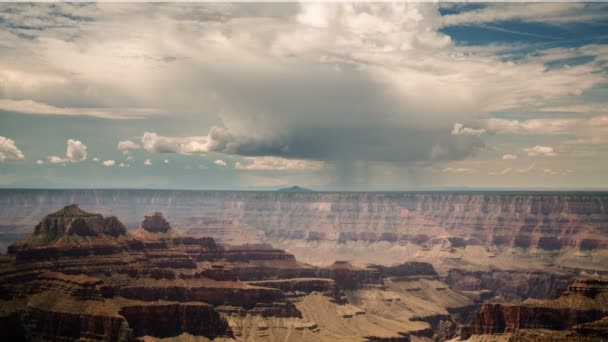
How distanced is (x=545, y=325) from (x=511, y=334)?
909 centimetres

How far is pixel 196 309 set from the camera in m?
198

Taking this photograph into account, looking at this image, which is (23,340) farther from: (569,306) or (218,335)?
(569,306)

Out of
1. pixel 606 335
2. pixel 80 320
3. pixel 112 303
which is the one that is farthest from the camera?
pixel 112 303

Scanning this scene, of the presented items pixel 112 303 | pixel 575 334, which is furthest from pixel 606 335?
pixel 112 303

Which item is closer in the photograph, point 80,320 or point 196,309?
point 80,320

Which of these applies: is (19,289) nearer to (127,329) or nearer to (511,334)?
(127,329)

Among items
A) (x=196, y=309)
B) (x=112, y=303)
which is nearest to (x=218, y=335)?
(x=196, y=309)

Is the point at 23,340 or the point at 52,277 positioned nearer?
the point at 23,340

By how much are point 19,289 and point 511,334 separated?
101555 mm

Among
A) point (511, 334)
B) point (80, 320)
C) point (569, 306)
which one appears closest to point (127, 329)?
point (80, 320)

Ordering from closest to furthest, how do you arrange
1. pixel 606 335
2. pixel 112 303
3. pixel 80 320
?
pixel 606 335, pixel 80 320, pixel 112 303

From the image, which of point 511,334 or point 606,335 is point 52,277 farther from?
point 606,335

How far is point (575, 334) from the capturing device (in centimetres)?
16825

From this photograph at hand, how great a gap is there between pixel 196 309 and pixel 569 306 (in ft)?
260
